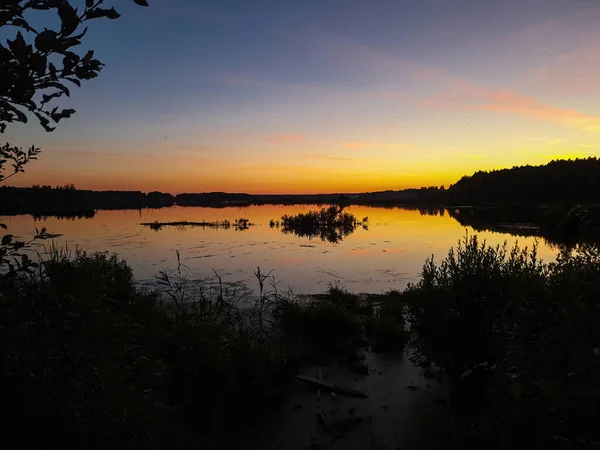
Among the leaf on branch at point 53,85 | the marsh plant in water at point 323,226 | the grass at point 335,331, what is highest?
the leaf on branch at point 53,85

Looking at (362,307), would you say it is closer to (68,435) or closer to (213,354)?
(213,354)

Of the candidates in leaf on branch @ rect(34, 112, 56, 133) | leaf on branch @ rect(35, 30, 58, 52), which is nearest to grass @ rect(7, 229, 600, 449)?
leaf on branch @ rect(34, 112, 56, 133)

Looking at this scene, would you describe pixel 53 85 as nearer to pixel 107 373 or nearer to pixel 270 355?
pixel 107 373

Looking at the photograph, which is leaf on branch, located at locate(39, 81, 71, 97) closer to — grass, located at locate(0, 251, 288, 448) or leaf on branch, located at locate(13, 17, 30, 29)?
leaf on branch, located at locate(13, 17, 30, 29)

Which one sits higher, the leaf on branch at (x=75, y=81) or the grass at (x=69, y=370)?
the leaf on branch at (x=75, y=81)

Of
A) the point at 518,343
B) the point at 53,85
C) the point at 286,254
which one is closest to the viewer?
the point at 53,85

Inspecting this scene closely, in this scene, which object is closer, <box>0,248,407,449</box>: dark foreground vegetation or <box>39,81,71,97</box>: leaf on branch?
<box>39,81,71,97</box>: leaf on branch

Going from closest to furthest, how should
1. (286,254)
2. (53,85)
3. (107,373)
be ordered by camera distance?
(53,85) < (107,373) < (286,254)

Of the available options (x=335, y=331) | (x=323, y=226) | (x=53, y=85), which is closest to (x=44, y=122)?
(x=53, y=85)

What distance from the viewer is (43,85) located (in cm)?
213

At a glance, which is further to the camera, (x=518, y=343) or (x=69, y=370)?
(x=518, y=343)

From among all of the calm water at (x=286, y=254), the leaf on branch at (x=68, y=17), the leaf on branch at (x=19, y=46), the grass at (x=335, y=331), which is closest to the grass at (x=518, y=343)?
the grass at (x=335, y=331)

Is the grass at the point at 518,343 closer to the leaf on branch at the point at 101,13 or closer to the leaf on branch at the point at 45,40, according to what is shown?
the leaf on branch at the point at 101,13

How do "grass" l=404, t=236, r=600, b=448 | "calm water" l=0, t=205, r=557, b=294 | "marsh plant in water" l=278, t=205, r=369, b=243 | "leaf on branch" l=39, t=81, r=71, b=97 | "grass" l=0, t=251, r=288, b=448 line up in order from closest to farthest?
1. "leaf on branch" l=39, t=81, r=71, b=97
2. "grass" l=404, t=236, r=600, b=448
3. "grass" l=0, t=251, r=288, b=448
4. "calm water" l=0, t=205, r=557, b=294
5. "marsh plant in water" l=278, t=205, r=369, b=243
